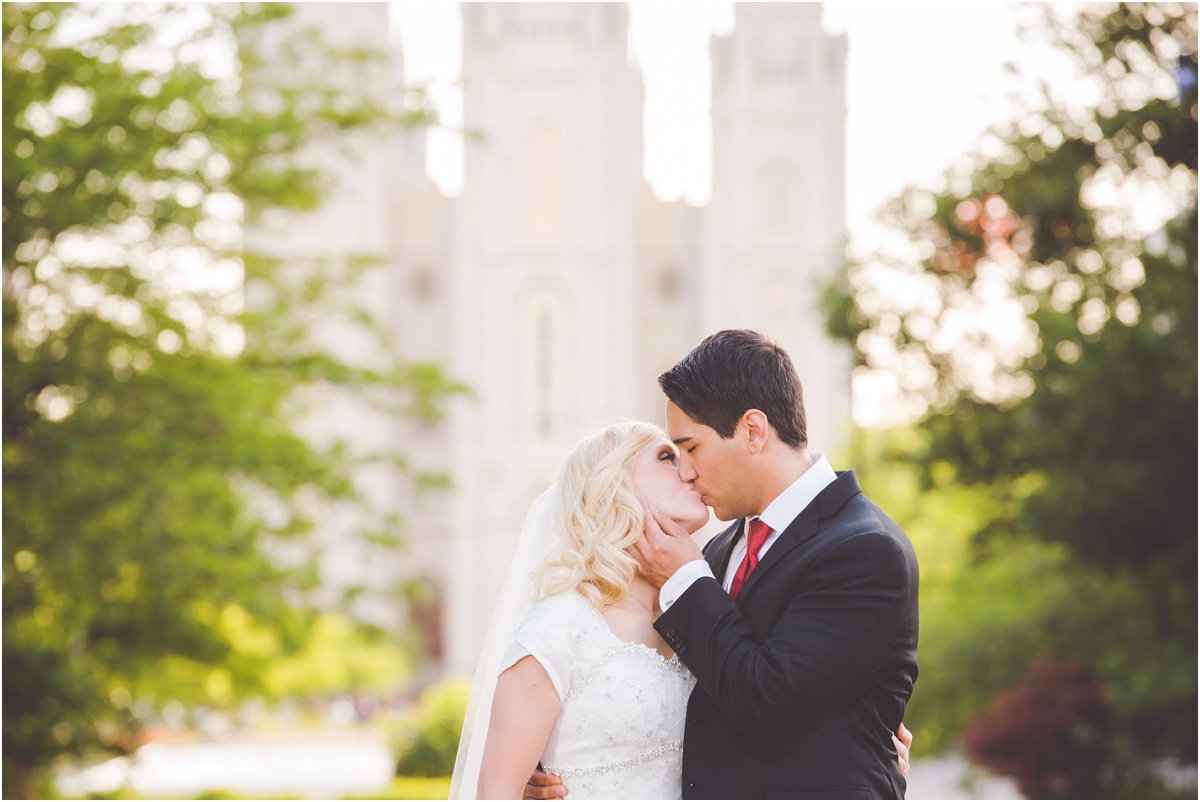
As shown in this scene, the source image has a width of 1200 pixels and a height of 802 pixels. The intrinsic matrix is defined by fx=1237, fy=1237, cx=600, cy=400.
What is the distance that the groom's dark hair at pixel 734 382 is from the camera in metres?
3.07

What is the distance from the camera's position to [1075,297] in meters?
11.2

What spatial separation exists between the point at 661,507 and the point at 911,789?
1784 cm

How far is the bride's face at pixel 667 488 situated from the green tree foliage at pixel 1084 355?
578cm

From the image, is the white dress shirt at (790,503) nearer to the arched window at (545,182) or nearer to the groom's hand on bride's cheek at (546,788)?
the groom's hand on bride's cheek at (546,788)

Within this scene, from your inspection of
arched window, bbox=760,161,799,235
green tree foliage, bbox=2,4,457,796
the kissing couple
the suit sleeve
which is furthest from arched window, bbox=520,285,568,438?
the suit sleeve

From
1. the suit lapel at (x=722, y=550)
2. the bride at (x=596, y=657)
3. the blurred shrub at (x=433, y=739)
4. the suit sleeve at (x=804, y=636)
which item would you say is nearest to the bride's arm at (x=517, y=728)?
the bride at (x=596, y=657)

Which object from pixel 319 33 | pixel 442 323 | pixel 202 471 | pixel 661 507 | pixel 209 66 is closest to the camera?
pixel 661 507

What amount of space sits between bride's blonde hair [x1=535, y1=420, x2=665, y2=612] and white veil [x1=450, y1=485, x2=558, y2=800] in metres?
0.09

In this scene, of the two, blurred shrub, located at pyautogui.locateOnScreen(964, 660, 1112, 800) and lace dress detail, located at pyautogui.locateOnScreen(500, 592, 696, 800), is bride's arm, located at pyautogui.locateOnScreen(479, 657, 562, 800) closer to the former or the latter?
lace dress detail, located at pyautogui.locateOnScreen(500, 592, 696, 800)

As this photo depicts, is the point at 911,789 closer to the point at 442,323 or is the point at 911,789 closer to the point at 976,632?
the point at 976,632

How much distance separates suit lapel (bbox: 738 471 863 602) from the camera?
3066mm

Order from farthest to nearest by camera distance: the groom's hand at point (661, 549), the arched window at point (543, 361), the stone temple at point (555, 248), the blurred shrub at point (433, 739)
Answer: the arched window at point (543, 361), the stone temple at point (555, 248), the blurred shrub at point (433, 739), the groom's hand at point (661, 549)

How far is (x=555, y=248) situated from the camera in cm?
3888

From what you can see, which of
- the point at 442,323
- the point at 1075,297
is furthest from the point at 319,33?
the point at 442,323
